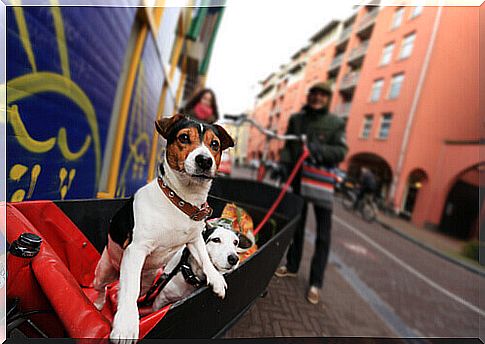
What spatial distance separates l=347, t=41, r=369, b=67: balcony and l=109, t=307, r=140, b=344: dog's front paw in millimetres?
2570

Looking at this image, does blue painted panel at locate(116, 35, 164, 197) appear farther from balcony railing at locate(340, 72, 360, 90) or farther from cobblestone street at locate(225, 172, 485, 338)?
balcony railing at locate(340, 72, 360, 90)

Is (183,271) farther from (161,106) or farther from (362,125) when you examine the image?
(362,125)

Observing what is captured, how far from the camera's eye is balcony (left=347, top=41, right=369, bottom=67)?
88.0 inches

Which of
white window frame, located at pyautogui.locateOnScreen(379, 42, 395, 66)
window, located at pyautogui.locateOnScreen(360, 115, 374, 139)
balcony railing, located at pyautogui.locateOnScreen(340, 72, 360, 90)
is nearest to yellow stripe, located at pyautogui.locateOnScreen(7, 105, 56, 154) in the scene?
white window frame, located at pyautogui.locateOnScreen(379, 42, 395, 66)

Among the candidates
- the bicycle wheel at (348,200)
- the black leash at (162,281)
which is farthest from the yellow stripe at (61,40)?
the bicycle wheel at (348,200)

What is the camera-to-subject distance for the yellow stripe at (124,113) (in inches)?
22.8

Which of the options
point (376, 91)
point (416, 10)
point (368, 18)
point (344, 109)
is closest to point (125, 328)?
point (416, 10)

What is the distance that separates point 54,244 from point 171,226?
0.33 metres

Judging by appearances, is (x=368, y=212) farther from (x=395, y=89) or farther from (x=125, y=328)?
(x=125, y=328)

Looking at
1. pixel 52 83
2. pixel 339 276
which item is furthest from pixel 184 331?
pixel 339 276

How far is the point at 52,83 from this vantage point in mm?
569

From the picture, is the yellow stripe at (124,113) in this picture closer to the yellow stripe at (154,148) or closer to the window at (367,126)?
the yellow stripe at (154,148)

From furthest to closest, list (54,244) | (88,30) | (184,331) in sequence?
(88,30)
(54,244)
(184,331)

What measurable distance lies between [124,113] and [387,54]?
2.43 metres
